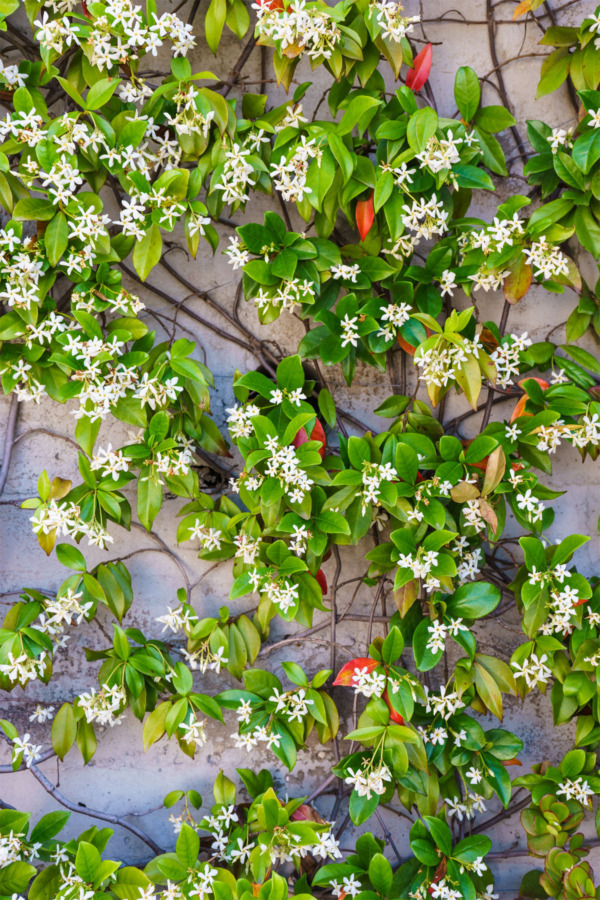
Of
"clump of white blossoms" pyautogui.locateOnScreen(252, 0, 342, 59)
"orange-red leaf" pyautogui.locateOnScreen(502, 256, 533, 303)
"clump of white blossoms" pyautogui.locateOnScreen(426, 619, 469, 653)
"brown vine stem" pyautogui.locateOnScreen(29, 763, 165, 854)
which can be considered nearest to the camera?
"clump of white blossoms" pyautogui.locateOnScreen(252, 0, 342, 59)

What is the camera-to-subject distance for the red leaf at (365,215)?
5.02 feet

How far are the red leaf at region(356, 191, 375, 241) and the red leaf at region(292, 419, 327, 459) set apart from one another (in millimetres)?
470

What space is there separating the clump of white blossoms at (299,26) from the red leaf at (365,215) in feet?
1.01

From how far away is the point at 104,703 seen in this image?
155cm

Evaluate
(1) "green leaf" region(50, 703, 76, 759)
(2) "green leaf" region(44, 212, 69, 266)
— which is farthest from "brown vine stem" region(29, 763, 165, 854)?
(2) "green leaf" region(44, 212, 69, 266)

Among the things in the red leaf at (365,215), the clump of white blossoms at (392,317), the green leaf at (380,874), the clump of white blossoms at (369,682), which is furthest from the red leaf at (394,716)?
the red leaf at (365,215)

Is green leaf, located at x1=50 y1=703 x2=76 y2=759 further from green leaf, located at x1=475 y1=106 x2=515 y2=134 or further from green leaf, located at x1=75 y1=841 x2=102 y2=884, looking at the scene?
green leaf, located at x1=475 y1=106 x2=515 y2=134

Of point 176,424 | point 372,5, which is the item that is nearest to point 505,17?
point 372,5

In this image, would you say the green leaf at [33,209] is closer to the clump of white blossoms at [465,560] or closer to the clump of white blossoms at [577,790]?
the clump of white blossoms at [465,560]

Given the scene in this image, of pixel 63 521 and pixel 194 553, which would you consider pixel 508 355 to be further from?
pixel 63 521

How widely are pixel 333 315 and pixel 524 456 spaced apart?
22.9 inches

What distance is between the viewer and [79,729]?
5.30 feet

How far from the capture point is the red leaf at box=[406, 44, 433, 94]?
5.04 feet

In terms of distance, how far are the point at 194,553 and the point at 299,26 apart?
49.0 inches
